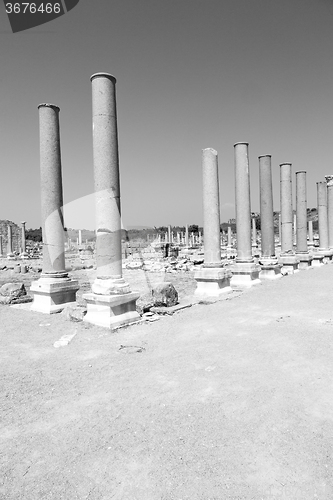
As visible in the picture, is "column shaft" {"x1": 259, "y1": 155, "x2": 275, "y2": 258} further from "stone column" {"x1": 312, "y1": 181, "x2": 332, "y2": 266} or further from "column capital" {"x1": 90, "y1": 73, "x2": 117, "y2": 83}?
"column capital" {"x1": 90, "y1": 73, "x2": 117, "y2": 83}

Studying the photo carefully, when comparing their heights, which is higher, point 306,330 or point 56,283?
point 56,283

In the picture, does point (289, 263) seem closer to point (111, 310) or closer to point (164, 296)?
point (164, 296)

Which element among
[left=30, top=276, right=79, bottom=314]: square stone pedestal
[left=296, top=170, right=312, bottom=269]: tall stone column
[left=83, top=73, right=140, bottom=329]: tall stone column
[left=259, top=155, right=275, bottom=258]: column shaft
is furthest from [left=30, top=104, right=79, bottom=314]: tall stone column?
[left=296, top=170, right=312, bottom=269]: tall stone column

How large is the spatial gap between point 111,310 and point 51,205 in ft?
12.1

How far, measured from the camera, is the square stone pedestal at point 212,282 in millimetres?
10188

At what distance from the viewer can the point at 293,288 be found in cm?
1016

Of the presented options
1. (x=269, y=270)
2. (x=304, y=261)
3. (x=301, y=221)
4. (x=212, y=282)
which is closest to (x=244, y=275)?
(x=269, y=270)

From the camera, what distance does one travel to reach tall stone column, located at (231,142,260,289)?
12039mm

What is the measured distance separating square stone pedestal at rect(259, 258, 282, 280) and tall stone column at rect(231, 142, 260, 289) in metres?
1.19

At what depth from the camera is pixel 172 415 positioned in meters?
3.30

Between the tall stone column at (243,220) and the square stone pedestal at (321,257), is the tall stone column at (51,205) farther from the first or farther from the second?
the square stone pedestal at (321,257)

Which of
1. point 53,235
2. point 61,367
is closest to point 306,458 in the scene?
point 61,367

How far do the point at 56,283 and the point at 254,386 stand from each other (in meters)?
6.29

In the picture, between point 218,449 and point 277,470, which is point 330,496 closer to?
point 277,470
